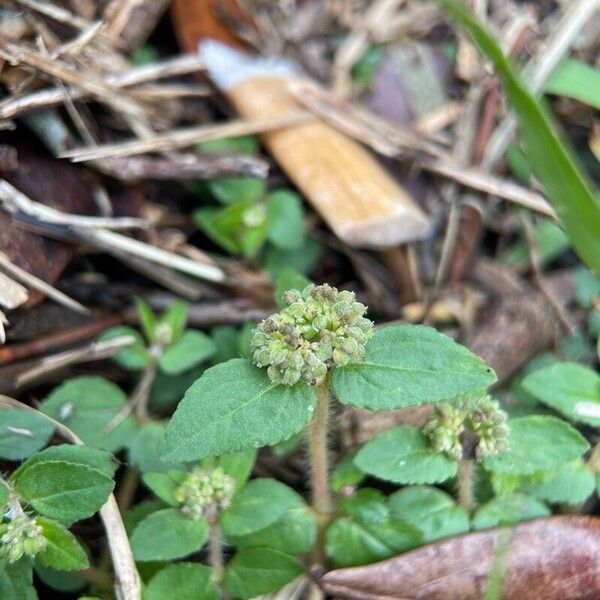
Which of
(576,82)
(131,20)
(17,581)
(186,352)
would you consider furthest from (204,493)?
(576,82)

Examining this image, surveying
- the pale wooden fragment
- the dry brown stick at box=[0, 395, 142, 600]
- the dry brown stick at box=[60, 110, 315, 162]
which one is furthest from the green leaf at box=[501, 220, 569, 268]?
the dry brown stick at box=[0, 395, 142, 600]

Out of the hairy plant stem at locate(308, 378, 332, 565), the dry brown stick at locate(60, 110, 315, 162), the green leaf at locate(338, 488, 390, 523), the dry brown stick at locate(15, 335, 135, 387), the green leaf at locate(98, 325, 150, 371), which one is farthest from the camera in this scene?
the dry brown stick at locate(60, 110, 315, 162)

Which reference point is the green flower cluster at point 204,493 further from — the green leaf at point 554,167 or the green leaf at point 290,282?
the green leaf at point 554,167

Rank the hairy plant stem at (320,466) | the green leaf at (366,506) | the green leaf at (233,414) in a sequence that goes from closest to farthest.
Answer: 1. the green leaf at (233,414)
2. the hairy plant stem at (320,466)
3. the green leaf at (366,506)

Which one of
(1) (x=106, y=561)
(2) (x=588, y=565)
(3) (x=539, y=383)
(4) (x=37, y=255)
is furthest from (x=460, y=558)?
(4) (x=37, y=255)

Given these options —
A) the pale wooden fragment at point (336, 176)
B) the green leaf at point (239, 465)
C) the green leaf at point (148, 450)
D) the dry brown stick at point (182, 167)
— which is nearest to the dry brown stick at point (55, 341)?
the green leaf at point (148, 450)

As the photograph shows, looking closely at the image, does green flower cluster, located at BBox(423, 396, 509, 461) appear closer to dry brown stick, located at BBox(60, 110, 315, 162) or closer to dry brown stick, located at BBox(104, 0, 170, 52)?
dry brown stick, located at BBox(60, 110, 315, 162)

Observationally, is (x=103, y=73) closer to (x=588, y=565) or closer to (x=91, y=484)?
(x=91, y=484)
